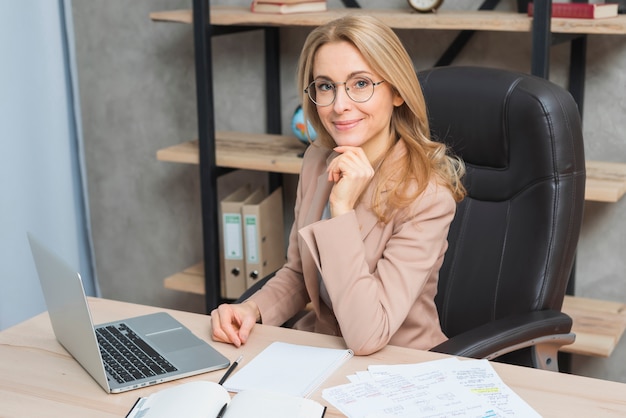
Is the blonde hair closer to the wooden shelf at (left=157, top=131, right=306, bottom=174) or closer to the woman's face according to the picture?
the woman's face

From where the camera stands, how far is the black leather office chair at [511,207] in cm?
169

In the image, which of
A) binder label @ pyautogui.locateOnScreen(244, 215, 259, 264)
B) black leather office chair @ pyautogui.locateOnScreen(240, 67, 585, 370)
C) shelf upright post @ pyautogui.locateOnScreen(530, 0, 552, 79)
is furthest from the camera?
binder label @ pyautogui.locateOnScreen(244, 215, 259, 264)

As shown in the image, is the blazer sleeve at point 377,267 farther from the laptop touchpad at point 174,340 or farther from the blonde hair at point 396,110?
the laptop touchpad at point 174,340

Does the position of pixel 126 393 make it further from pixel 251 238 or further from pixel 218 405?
pixel 251 238

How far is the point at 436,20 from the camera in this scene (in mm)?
2260

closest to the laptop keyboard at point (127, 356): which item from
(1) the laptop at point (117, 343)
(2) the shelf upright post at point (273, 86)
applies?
(1) the laptop at point (117, 343)

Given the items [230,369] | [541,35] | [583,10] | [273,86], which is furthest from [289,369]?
[273,86]

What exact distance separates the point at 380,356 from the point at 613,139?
1.42 metres

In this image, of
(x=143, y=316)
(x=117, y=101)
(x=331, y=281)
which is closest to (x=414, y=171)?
(x=331, y=281)

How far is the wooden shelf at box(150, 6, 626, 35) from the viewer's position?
2.12 metres

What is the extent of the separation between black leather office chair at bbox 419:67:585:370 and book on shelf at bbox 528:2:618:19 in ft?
1.58

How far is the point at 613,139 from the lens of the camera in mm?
2516

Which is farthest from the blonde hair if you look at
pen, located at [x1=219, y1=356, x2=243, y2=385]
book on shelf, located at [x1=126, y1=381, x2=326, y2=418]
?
book on shelf, located at [x1=126, y1=381, x2=326, y2=418]

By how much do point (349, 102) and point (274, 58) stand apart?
1347 millimetres
